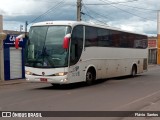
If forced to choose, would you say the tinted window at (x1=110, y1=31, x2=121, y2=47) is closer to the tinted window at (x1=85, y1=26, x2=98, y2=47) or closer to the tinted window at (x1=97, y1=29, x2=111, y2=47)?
the tinted window at (x1=97, y1=29, x2=111, y2=47)

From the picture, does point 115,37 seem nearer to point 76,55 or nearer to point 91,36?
point 91,36

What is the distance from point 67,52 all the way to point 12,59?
393 inches

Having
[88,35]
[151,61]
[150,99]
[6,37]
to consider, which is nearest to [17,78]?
[6,37]

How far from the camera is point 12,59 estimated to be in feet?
87.9

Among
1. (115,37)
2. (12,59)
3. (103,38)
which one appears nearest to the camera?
(103,38)

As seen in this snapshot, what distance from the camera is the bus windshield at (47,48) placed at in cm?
1769

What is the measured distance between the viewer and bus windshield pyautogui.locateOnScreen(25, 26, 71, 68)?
17.7 m

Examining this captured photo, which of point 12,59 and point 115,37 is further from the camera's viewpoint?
point 12,59

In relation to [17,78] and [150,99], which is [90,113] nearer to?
[150,99]

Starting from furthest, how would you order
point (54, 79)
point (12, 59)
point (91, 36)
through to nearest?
point (12, 59) → point (91, 36) → point (54, 79)

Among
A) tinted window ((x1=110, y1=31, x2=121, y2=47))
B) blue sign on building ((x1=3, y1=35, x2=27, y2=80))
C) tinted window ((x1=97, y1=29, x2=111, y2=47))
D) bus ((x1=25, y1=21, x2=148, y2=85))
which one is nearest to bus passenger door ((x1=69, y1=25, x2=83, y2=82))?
A: bus ((x1=25, y1=21, x2=148, y2=85))

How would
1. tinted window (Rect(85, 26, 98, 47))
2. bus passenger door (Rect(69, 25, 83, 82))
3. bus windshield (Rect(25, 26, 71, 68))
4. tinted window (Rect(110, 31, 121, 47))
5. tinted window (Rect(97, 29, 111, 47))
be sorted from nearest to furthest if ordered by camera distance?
bus windshield (Rect(25, 26, 71, 68)), bus passenger door (Rect(69, 25, 83, 82)), tinted window (Rect(85, 26, 98, 47)), tinted window (Rect(97, 29, 111, 47)), tinted window (Rect(110, 31, 121, 47))

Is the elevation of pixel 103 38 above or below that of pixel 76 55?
above

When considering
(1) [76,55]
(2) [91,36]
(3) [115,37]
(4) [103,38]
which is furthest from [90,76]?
(3) [115,37]
